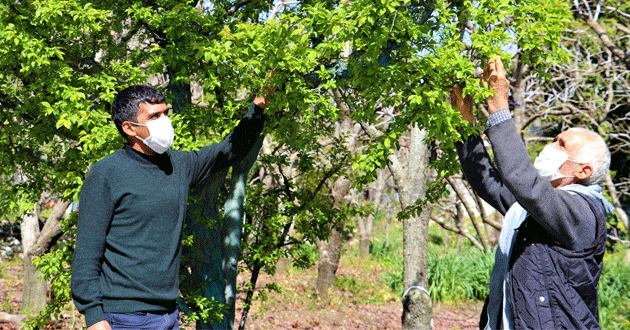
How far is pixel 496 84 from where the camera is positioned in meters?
2.29

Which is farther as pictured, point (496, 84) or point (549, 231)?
point (496, 84)

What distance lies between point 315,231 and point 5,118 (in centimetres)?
299

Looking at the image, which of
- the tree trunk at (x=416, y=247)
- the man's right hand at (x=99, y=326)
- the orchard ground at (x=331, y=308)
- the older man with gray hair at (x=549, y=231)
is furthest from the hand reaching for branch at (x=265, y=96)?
the orchard ground at (x=331, y=308)

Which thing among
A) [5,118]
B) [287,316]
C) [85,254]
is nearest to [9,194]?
[5,118]

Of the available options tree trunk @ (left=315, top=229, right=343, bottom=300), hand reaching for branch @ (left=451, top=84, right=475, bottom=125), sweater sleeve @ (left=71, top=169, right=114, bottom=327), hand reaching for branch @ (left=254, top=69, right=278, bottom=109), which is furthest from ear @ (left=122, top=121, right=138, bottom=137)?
tree trunk @ (left=315, top=229, right=343, bottom=300)

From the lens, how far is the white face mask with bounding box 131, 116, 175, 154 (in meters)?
2.19

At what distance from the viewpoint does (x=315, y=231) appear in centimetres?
546

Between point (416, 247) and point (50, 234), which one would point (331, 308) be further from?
point (50, 234)

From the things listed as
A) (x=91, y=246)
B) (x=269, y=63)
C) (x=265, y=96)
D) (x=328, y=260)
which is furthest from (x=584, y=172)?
(x=328, y=260)

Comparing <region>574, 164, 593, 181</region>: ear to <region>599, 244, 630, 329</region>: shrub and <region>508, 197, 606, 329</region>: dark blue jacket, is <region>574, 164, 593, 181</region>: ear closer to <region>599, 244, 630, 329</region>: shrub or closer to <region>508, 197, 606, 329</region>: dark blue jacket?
<region>508, 197, 606, 329</region>: dark blue jacket

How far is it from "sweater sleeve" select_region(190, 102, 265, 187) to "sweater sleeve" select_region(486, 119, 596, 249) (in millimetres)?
1280

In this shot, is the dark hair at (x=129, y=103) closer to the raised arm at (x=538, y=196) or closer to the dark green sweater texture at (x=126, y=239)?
the dark green sweater texture at (x=126, y=239)

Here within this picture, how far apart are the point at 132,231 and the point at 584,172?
1.83 meters

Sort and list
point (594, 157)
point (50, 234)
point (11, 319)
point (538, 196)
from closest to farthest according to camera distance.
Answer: point (538, 196) → point (594, 157) → point (50, 234) → point (11, 319)
